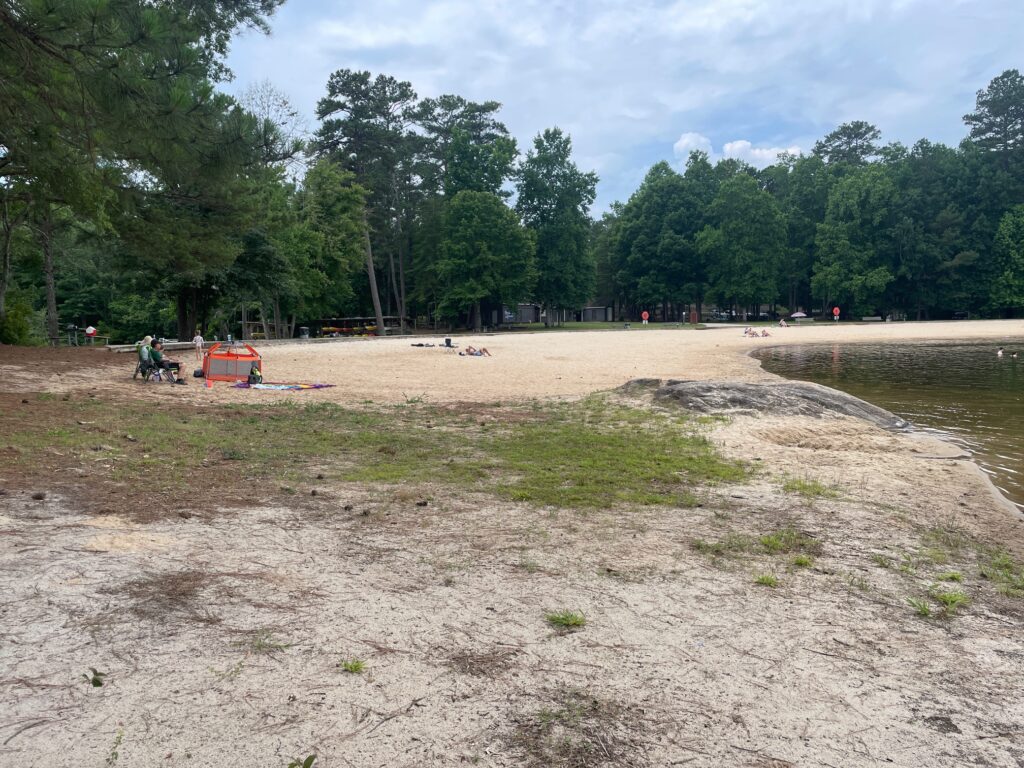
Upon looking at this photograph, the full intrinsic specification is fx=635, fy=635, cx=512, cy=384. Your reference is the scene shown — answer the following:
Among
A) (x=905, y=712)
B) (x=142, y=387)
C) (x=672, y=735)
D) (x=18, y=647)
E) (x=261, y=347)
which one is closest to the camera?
(x=672, y=735)

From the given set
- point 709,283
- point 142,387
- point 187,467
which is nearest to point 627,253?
point 709,283

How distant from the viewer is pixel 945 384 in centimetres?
1892

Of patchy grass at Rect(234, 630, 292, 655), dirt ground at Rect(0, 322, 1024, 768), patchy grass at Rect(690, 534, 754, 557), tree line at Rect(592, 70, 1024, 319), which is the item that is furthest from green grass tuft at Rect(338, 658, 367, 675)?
tree line at Rect(592, 70, 1024, 319)

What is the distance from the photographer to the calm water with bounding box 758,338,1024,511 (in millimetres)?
10305

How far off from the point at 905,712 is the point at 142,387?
608 inches

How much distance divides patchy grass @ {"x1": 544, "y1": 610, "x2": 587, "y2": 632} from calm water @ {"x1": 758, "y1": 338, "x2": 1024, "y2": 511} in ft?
21.1

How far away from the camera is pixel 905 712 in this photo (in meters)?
2.81

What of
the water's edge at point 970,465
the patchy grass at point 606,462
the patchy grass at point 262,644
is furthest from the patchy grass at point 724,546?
the water's edge at point 970,465

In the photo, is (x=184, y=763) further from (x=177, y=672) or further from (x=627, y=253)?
(x=627, y=253)

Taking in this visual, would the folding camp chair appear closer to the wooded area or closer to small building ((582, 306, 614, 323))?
the wooded area

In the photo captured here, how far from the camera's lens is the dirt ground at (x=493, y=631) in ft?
8.36

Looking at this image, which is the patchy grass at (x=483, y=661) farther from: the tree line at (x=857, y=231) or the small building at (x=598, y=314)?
the small building at (x=598, y=314)

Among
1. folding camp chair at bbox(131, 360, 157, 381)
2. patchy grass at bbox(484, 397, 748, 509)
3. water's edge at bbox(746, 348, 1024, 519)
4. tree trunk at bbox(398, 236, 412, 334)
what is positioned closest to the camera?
patchy grass at bbox(484, 397, 748, 509)

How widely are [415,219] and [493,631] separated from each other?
5745 cm
